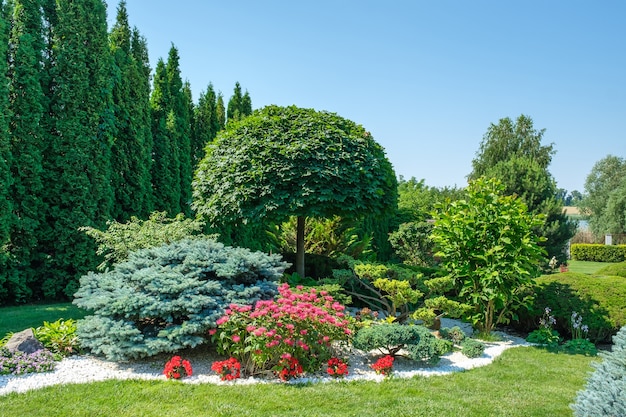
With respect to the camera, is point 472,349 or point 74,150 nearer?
point 472,349

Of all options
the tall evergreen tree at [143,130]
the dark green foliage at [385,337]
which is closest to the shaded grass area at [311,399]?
the dark green foliage at [385,337]

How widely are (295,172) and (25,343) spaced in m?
4.08

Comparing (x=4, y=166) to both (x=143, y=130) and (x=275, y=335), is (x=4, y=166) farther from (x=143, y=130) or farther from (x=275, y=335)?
(x=275, y=335)

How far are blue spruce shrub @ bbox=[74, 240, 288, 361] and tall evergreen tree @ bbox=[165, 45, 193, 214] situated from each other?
25.4 feet

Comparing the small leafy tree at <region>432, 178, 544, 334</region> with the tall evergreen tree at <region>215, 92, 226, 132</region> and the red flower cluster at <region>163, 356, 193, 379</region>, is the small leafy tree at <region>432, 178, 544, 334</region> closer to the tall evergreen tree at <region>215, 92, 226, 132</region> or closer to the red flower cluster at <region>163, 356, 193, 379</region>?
the red flower cluster at <region>163, 356, 193, 379</region>

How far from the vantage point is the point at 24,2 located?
28.9 ft

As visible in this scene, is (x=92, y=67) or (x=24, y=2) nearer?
(x=24, y=2)

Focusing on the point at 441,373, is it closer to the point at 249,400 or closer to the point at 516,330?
the point at 249,400

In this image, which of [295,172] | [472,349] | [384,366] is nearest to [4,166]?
[295,172]

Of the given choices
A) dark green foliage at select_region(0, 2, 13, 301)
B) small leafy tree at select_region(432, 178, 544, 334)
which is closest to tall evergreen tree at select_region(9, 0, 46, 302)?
dark green foliage at select_region(0, 2, 13, 301)

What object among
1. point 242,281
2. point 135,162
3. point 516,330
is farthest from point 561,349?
point 135,162

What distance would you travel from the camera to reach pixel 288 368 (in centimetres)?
450

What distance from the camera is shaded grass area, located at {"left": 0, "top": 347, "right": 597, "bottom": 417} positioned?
12.0ft

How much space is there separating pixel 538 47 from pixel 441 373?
6910 mm
